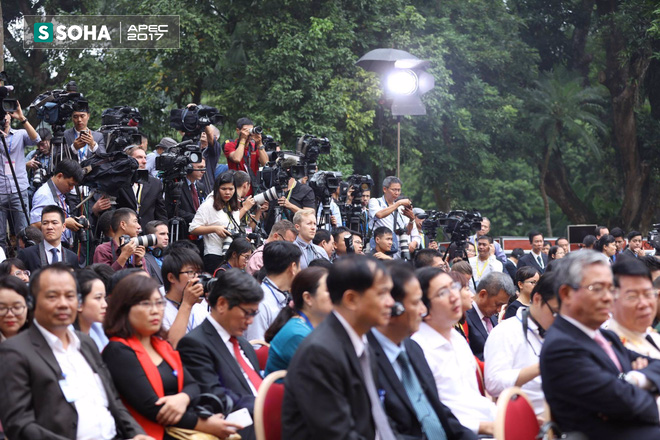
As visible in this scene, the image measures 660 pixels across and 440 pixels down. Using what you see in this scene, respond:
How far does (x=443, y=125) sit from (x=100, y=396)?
52.5 feet

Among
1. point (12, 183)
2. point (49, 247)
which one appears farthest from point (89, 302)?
point (12, 183)

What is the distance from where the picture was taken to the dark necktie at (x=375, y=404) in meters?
3.12

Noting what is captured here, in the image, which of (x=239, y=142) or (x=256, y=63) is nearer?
(x=239, y=142)

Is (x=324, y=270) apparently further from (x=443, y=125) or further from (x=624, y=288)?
(x=443, y=125)

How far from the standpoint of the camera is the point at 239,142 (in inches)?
324

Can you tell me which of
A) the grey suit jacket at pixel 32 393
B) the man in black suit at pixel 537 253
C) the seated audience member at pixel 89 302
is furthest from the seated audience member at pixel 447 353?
the man in black suit at pixel 537 253

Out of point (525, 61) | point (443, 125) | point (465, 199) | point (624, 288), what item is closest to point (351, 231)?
point (624, 288)

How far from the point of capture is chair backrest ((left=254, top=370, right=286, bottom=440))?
11.0 ft

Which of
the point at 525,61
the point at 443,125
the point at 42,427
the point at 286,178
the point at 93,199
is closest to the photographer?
the point at 42,427

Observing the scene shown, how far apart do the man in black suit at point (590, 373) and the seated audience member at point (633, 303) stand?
0.38 meters

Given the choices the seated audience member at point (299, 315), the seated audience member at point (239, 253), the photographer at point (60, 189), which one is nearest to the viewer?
the seated audience member at point (299, 315)

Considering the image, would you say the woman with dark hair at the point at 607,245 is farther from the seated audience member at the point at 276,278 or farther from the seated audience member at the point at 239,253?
the seated audience member at the point at 276,278

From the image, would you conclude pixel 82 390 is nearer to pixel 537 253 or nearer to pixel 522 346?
pixel 522 346

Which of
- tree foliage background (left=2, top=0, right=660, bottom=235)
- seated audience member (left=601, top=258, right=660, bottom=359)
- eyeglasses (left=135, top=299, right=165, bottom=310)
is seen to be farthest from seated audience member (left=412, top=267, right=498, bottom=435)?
tree foliage background (left=2, top=0, right=660, bottom=235)
